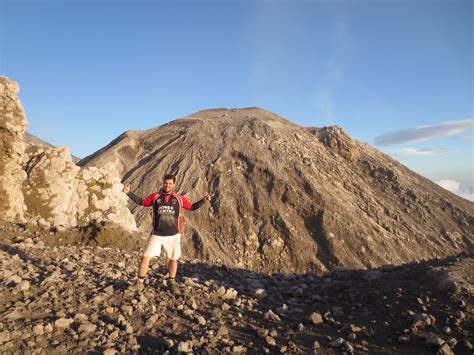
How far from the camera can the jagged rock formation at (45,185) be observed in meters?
12.5

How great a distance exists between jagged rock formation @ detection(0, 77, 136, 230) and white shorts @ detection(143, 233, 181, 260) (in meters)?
5.45

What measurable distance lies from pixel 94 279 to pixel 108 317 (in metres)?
1.64

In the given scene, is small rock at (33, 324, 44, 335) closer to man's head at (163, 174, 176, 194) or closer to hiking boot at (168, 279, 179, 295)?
hiking boot at (168, 279, 179, 295)

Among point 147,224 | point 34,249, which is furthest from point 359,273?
point 147,224

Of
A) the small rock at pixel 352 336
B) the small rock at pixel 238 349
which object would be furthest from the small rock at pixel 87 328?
the small rock at pixel 352 336

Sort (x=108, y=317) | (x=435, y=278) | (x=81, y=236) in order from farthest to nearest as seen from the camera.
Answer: (x=81, y=236)
(x=435, y=278)
(x=108, y=317)

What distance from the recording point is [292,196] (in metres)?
31.2

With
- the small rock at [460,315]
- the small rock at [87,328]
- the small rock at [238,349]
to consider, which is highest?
the small rock at [460,315]

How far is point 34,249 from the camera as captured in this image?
26.5 feet

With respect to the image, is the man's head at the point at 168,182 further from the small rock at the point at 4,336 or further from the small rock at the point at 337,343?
the small rock at the point at 337,343

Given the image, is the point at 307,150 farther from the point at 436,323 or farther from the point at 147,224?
the point at 436,323

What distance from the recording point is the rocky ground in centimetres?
433

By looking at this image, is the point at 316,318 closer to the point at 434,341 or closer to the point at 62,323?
the point at 434,341

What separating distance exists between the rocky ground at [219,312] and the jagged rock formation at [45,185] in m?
5.41
